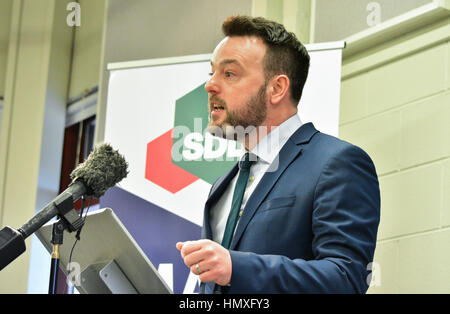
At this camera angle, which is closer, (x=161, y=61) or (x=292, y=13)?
(x=161, y=61)

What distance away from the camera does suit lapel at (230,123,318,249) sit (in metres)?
1.66

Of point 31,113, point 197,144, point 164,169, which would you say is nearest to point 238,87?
point 197,144

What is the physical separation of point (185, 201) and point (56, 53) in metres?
2.37

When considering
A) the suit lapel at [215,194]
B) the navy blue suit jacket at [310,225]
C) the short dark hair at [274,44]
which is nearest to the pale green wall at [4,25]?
the short dark hair at [274,44]

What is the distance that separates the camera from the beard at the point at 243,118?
1910mm

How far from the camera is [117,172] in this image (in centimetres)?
168

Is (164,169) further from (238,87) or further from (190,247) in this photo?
(190,247)

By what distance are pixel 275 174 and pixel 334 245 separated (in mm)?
281

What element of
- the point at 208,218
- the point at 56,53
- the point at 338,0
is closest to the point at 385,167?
the point at 338,0

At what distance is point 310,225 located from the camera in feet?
5.24

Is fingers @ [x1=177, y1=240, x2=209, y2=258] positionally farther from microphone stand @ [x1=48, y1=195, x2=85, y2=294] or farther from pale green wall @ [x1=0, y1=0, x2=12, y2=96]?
pale green wall @ [x1=0, y1=0, x2=12, y2=96]

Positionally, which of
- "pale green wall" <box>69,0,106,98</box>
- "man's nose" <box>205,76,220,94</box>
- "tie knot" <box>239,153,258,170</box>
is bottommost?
"tie knot" <box>239,153,258,170</box>

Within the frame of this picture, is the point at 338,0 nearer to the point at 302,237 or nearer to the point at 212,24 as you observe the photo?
the point at 212,24

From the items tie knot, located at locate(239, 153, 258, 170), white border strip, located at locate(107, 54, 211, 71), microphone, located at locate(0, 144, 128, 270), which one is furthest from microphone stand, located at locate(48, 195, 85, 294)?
white border strip, located at locate(107, 54, 211, 71)
